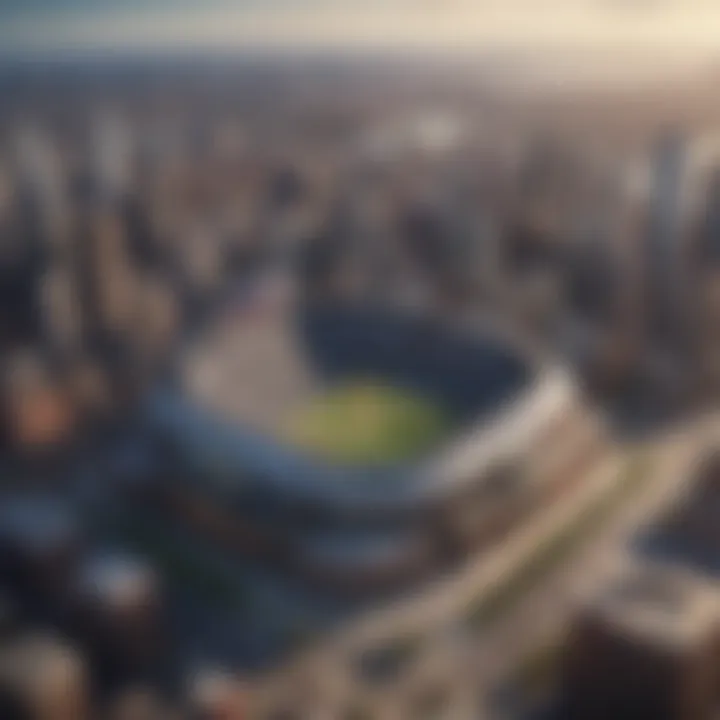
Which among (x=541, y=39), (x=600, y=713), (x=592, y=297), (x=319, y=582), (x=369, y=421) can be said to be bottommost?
(x=600, y=713)

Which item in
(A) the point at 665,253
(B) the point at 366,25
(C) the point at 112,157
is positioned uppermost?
(B) the point at 366,25

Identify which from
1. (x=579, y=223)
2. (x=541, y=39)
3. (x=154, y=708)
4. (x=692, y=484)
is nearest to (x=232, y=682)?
(x=154, y=708)

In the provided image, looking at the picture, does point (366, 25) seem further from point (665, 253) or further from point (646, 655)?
point (646, 655)

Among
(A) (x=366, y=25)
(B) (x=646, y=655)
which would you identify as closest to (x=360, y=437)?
(B) (x=646, y=655)

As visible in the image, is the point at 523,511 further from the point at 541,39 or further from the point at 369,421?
the point at 541,39

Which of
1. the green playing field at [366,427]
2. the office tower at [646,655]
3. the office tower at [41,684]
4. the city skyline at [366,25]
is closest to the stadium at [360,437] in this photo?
the green playing field at [366,427]

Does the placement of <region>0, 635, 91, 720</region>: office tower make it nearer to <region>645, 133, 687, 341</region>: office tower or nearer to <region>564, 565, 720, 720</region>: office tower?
<region>564, 565, 720, 720</region>: office tower

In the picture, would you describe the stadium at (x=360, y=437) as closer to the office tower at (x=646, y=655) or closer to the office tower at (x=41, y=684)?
the office tower at (x=646, y=655)
